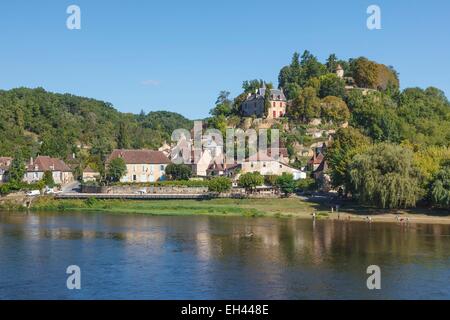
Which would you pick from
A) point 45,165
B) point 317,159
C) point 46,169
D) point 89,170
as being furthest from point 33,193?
point 317,159

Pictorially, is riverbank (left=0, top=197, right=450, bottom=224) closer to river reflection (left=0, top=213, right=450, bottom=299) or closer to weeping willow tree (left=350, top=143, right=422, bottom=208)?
weeping willow tree (left=350, top=143, right=422, bottom=208)

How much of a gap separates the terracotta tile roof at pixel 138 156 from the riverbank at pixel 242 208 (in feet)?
49.4

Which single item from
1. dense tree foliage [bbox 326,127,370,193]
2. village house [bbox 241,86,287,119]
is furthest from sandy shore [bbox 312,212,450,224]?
village house [bbox 241,86,287,119]

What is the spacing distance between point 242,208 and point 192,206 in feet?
20.5

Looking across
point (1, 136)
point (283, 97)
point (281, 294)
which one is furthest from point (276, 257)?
point (1, 136)

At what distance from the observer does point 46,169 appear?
94938mm

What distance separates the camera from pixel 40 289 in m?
32.8

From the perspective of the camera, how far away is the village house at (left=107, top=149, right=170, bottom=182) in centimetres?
9219

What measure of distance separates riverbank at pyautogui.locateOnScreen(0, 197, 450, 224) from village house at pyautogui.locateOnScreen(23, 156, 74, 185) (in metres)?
15.9

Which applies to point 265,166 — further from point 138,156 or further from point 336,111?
point 336,111
